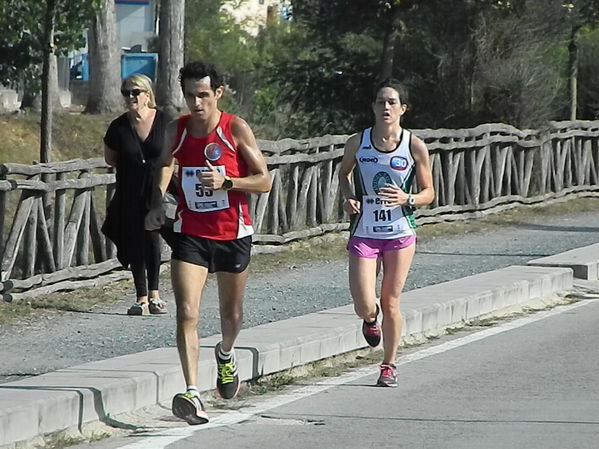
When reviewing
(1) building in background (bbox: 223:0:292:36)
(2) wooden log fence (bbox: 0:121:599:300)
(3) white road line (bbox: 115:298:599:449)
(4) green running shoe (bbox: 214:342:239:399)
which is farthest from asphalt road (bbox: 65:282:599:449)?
(1) building in background (bbox: 223:0:292:36)

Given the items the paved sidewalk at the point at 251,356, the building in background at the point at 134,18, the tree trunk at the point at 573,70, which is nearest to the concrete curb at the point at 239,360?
the paved sidewalk at the point at 251,356

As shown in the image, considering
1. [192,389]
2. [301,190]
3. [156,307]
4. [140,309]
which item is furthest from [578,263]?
[192,389]

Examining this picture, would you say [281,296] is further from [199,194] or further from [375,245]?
[199,194]

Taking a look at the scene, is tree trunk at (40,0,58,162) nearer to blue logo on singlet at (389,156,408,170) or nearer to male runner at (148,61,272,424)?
blue logo on singlet at (389,156,408,170)

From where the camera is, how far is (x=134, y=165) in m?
10.7

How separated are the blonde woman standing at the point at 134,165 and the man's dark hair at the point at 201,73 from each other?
295 centimetres

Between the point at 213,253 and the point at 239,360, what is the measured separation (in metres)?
1.26

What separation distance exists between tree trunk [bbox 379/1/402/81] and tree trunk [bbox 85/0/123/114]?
5517 mm

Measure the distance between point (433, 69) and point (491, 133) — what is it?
21.9 ft

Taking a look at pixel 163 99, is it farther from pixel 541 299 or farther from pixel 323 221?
pixel 541 299

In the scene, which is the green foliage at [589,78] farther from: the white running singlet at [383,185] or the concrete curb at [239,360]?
the white running singlet at [383,185]

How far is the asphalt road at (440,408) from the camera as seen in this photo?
7.21 meters

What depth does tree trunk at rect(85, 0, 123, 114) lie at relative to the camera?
2888 cm

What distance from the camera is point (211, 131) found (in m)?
7.62
